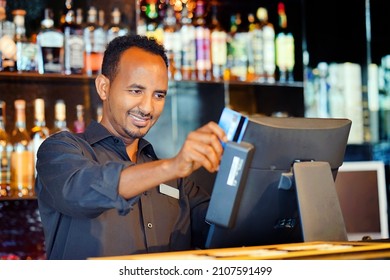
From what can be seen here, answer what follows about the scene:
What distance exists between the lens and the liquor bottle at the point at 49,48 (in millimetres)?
3225

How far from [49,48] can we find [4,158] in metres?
0.52

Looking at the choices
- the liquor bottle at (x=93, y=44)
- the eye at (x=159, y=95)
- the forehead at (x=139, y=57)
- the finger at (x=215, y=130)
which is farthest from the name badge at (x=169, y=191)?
the liquor bottle at (x=93, y=44)

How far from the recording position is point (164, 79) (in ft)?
7.54

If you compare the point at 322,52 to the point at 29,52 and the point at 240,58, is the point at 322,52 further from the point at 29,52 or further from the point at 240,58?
the point at 29,52

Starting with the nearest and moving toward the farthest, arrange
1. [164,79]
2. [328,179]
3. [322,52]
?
[328,179] < [164,79] < [322,52]

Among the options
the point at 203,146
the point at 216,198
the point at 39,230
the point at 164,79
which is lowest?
the point at 39,230

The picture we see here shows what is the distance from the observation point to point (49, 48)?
325 cm

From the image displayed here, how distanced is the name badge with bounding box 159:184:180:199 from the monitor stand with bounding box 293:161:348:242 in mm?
603

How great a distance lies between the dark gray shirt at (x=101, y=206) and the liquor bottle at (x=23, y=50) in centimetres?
97

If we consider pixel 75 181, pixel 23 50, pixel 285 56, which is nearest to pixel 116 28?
pixel 23 50

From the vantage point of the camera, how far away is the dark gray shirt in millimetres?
1834

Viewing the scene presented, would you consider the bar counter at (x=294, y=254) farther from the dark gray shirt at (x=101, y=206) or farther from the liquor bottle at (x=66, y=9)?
the liquor bottle at (x=66, y=9)
